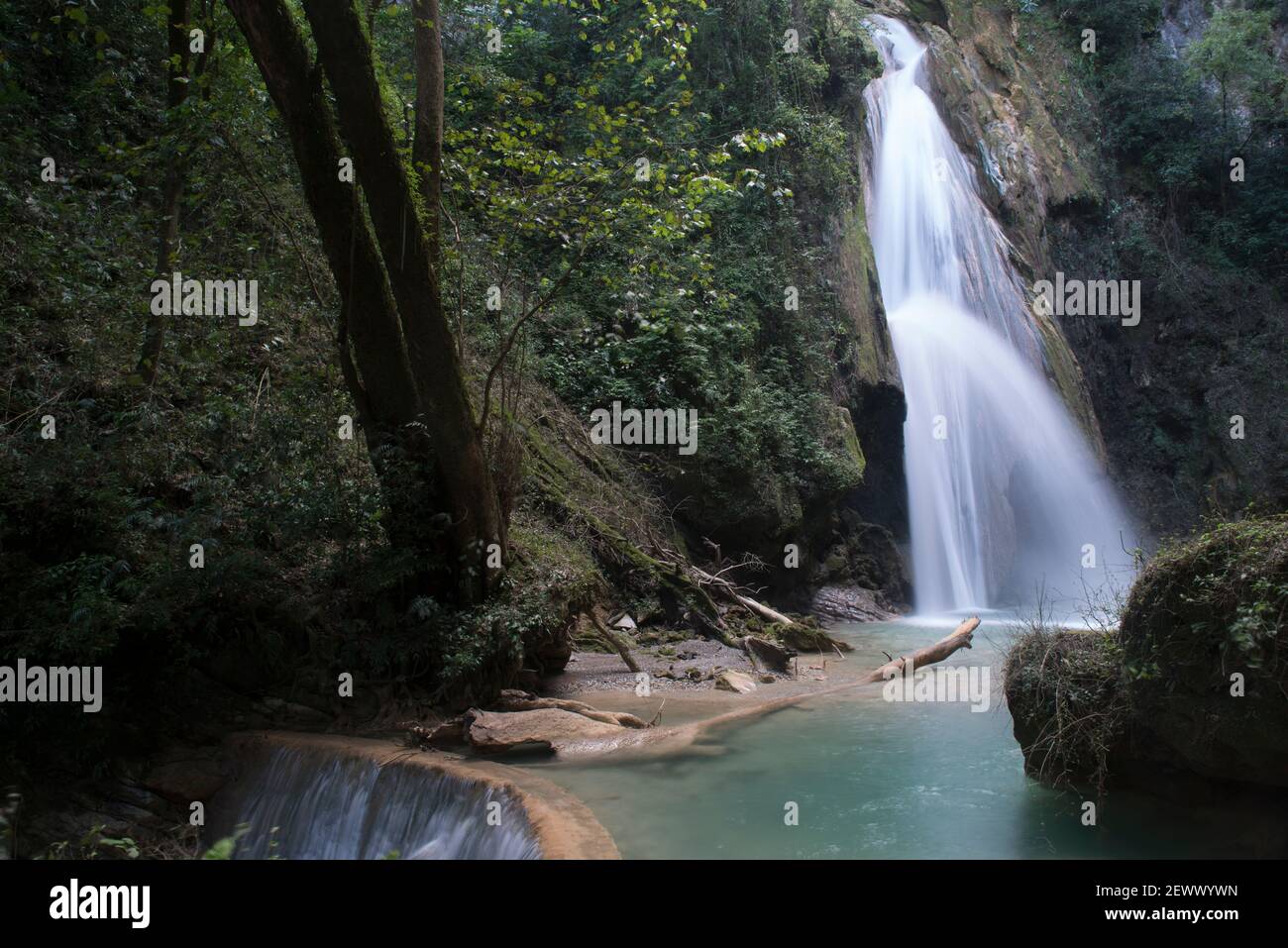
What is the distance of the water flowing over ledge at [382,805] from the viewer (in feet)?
19.8

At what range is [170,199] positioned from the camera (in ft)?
32.0

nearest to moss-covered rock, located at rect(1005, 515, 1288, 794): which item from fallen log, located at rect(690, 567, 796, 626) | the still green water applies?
the still green water

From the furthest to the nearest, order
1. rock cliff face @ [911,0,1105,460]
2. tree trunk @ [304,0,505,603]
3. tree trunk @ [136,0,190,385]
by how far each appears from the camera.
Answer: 1. rock cliff face @ [911,0,1105,460]
2. tree trunk @ [136,0,190,385]
3. tree trunk @ [304,0,505,603]

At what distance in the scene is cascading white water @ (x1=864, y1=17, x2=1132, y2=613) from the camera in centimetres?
2062

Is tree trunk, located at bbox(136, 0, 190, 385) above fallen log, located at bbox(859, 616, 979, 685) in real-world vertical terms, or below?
above

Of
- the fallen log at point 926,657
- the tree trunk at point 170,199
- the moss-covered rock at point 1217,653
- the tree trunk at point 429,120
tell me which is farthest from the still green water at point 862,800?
the tree trunk at point 170,199

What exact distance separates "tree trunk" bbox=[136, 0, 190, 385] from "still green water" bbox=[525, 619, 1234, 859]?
6117 mm

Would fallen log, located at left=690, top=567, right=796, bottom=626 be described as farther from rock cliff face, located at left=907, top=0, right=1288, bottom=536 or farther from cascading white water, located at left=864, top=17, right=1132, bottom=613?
rock cliff face, located at left=907, top=0, right=1288, bottom=536

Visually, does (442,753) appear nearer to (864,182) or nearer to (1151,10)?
(864,182)

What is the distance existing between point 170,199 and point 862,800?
9389 millimetres

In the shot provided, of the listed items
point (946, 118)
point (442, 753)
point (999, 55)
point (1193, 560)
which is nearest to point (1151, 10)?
point (999, 55)

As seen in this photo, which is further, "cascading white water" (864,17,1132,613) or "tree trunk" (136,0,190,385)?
"cascading white water" (864,17,1132,613)

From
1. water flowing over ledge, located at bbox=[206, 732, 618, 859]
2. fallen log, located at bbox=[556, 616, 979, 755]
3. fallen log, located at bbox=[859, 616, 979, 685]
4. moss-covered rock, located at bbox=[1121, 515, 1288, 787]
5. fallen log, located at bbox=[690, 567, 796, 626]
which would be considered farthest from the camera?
fallen log, located at bbox=[690, 567, 796, 626]
